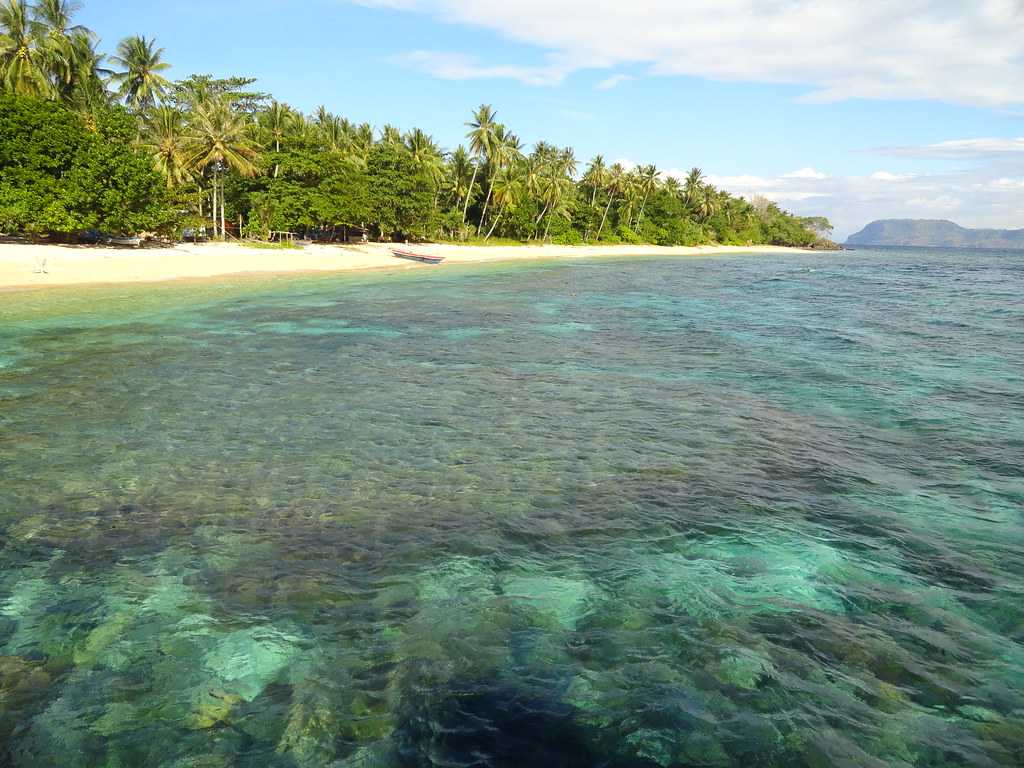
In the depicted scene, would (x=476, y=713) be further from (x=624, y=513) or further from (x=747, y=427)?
(x=747, y=427)

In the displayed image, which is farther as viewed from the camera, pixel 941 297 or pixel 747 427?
pixel 941 297

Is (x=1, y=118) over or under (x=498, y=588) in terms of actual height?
over

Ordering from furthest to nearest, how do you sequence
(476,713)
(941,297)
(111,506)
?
(941,297) → (111,506) → (476,713)

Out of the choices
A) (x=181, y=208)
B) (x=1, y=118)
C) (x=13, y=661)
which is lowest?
(x=13, y=661)

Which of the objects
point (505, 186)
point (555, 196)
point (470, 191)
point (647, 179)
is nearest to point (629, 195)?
point (647, 179)

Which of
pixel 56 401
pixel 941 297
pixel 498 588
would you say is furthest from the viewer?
pixel 941 297

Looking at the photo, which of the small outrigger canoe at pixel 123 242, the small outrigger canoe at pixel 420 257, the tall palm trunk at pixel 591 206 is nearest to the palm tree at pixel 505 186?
the tall palm trunk at pixel 591 206

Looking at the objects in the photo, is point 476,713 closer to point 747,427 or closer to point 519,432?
point 519,432

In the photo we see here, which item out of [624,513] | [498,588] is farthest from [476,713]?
[624,513]
